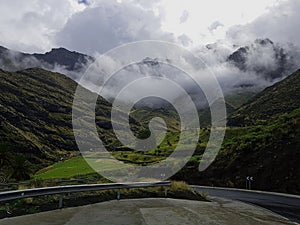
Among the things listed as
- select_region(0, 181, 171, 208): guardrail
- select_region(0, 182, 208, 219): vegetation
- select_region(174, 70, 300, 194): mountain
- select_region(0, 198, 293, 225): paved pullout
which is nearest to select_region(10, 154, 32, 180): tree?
select_region(174, 70, 300, 194): mountain

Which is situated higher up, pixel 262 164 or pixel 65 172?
pixel 262 164

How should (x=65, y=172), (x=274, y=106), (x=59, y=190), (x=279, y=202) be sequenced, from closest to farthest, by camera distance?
1. (x=59, y=190)
2. (x=279, y=202)
3. (x=65, y=172)
4. (x=274, y=106)

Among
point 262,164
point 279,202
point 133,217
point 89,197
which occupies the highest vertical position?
point 262,164

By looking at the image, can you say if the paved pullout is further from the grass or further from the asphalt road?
the grass

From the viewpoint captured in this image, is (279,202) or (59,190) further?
(279,202)

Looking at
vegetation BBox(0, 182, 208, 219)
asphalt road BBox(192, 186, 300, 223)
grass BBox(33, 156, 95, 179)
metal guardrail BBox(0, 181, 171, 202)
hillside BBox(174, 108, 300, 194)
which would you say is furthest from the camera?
grass BBox(33, 156, 95, 179)

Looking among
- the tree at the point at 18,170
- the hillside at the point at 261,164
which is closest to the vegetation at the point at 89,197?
the hillside at the point at 261,164

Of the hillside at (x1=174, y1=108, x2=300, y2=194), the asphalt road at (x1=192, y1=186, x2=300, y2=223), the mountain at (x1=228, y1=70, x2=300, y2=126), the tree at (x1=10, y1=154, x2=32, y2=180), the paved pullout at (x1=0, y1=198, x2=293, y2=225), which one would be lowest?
the paved pullout at (x1=0, y1=198, x2=293, y2=225)

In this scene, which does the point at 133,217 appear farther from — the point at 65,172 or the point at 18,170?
the point at 65,172

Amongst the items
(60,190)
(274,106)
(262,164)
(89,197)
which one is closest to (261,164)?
(262,164)

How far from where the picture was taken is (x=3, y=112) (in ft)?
556

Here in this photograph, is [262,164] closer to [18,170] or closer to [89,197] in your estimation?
[89,197]

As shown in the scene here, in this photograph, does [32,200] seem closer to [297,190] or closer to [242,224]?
[242,224]

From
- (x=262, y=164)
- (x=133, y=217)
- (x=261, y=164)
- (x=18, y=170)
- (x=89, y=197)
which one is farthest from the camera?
(x=18, y=170)
